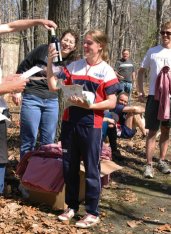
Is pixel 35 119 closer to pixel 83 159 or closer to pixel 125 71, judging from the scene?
pixel 83 159

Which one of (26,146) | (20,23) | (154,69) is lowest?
(26,146)

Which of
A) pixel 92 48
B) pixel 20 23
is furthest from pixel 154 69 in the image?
pixel 20 23

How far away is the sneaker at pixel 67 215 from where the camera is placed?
4121 mm

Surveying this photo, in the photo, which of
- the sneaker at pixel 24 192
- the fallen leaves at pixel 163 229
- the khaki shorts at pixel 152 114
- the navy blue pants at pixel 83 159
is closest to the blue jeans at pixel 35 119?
the sneaker at pixel 24 192

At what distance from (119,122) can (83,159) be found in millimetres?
3105

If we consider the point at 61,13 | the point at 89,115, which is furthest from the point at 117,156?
the point at 89,115

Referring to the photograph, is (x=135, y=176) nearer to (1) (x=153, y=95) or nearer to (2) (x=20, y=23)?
(1) (x=153, y=95)

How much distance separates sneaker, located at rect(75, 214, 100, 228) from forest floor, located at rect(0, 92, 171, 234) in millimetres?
50

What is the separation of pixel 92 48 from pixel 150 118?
2.20 meters

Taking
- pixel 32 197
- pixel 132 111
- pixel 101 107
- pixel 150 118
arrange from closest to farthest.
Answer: pixel 101 107
pixel 32 197
pixel 150 118
pixel 132 111

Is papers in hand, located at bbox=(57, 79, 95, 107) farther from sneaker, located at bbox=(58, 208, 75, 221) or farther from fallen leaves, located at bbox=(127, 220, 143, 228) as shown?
fallen leaves, located at bbox=(127, 220, 143, 228)

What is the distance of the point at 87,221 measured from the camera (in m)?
4.05

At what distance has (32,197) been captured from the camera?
181 inches

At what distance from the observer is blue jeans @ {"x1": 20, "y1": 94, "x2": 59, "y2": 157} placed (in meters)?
4.87
